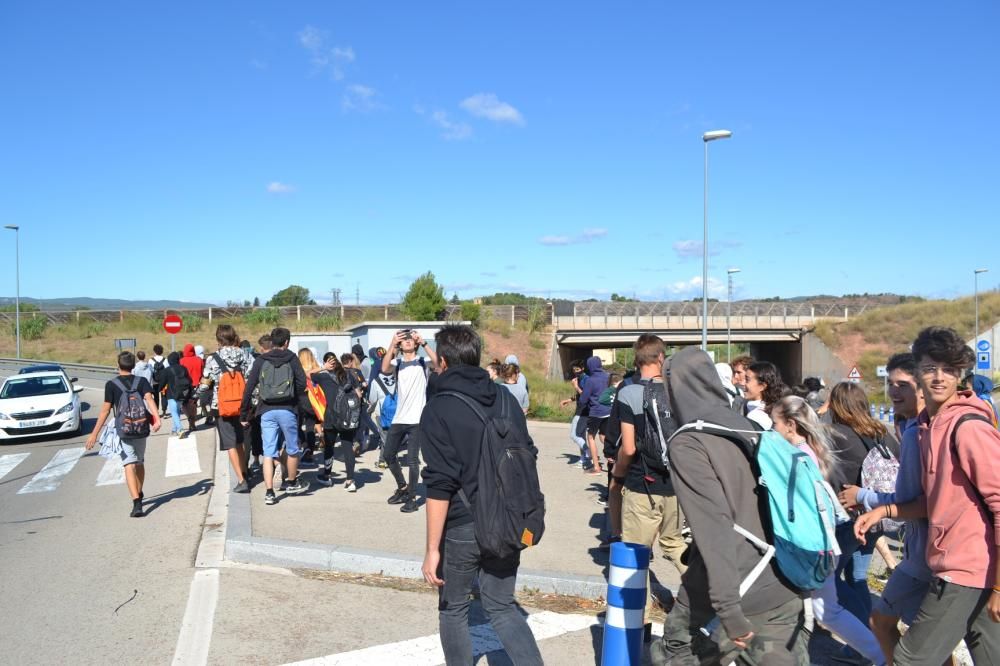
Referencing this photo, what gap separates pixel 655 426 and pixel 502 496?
1.77m

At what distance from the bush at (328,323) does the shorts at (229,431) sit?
131 feet

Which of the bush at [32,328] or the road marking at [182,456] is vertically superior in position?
the bush at [32,328]

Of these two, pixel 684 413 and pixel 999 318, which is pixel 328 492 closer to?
pixel 684 413

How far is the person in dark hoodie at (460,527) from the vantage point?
366 cm

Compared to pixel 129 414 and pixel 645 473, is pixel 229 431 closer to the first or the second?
pixel 129 414

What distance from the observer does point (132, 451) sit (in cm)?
844

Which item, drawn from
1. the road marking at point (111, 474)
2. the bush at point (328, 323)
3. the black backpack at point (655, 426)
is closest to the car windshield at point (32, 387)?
the road marking at point (111, 474)

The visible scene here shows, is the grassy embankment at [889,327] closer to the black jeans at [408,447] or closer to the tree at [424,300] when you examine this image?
the tree at [424,300]

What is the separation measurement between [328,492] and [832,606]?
6570 mm

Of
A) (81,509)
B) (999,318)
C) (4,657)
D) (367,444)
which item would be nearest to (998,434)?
(4,657)

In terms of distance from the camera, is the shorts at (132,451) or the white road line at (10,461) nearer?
the shorts at (132,451)

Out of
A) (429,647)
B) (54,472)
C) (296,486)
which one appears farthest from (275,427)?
(54,472)

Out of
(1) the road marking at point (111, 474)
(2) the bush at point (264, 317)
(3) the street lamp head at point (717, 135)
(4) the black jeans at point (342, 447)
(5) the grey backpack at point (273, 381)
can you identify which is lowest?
(1) the road marking at point (111, 474)

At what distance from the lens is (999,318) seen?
51.1m
